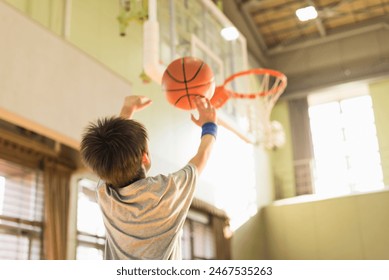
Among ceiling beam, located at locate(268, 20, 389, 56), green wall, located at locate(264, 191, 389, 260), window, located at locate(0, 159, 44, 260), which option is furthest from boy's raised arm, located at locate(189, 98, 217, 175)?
ceiling beam, located at locate(268, 20, 389, 56)

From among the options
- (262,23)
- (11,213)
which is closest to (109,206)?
(11,213)

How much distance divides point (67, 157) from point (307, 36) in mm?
6710

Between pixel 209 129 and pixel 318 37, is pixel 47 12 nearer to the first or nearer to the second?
pixel 209 129

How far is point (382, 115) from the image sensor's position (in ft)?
30.7

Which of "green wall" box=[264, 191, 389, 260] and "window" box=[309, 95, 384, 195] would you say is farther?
"window" box=[309, 95, 384, 195]

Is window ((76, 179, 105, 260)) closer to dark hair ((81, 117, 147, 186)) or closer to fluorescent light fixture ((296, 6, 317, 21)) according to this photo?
dark hair ((81, 117, 147, 186))

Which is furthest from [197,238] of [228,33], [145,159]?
[145,159]

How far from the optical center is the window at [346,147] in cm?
915

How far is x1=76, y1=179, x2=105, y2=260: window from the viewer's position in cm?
495

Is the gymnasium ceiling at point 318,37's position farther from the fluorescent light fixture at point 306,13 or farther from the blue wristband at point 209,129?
the blue wristband at point 209,129

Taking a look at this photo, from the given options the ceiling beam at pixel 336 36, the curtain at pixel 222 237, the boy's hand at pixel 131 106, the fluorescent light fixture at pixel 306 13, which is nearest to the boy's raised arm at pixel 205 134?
the boy's hand at pixel 131 106

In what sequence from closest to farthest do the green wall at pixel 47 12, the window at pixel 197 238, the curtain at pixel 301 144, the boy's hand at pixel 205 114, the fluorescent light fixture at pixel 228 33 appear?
the boy's hand at pixel 205 114 < the green wall at pixel 47 12 < the fluorescent light fixture at pixel 228 33 < the window at pixel 197 238 < the curtain at pixel 301 144

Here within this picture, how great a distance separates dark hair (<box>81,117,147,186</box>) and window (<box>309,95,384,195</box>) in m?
8.01
